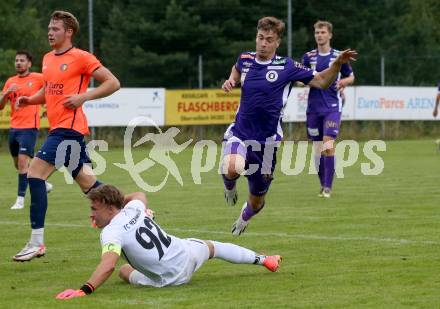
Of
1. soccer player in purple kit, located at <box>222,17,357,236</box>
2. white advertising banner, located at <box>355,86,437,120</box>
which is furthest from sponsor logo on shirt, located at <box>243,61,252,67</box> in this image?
white advertising banner, located at <box>355,86,437,120</box>

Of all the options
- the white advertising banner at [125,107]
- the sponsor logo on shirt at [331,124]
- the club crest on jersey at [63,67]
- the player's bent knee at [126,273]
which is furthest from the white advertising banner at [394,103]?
the player's bent knee at [126,273]

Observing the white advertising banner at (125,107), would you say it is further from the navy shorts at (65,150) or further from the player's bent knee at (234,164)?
the navy shorts at (65,150)

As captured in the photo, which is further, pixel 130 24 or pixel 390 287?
pixel 130 24

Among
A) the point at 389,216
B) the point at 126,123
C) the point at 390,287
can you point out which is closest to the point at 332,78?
the point at 390,287

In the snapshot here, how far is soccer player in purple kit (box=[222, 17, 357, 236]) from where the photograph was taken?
1034 cm

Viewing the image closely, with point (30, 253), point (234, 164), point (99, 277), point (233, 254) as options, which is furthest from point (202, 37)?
point (99, 277)

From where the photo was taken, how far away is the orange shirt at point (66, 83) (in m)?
9.71

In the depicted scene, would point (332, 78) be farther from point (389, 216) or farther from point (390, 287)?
point (389, 216)

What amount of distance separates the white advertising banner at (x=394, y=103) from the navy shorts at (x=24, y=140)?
19658mm

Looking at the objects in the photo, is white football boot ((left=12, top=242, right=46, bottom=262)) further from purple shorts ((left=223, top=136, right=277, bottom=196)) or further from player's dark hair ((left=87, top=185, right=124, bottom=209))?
purple shorts ((left=223, top=136, right=277, bottom=196))

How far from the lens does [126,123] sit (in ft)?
98.0

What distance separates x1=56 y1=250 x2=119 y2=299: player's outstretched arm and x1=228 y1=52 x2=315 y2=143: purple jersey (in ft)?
10.3

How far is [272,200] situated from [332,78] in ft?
18.8

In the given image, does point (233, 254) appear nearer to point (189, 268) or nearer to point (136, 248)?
point (189, 268)
